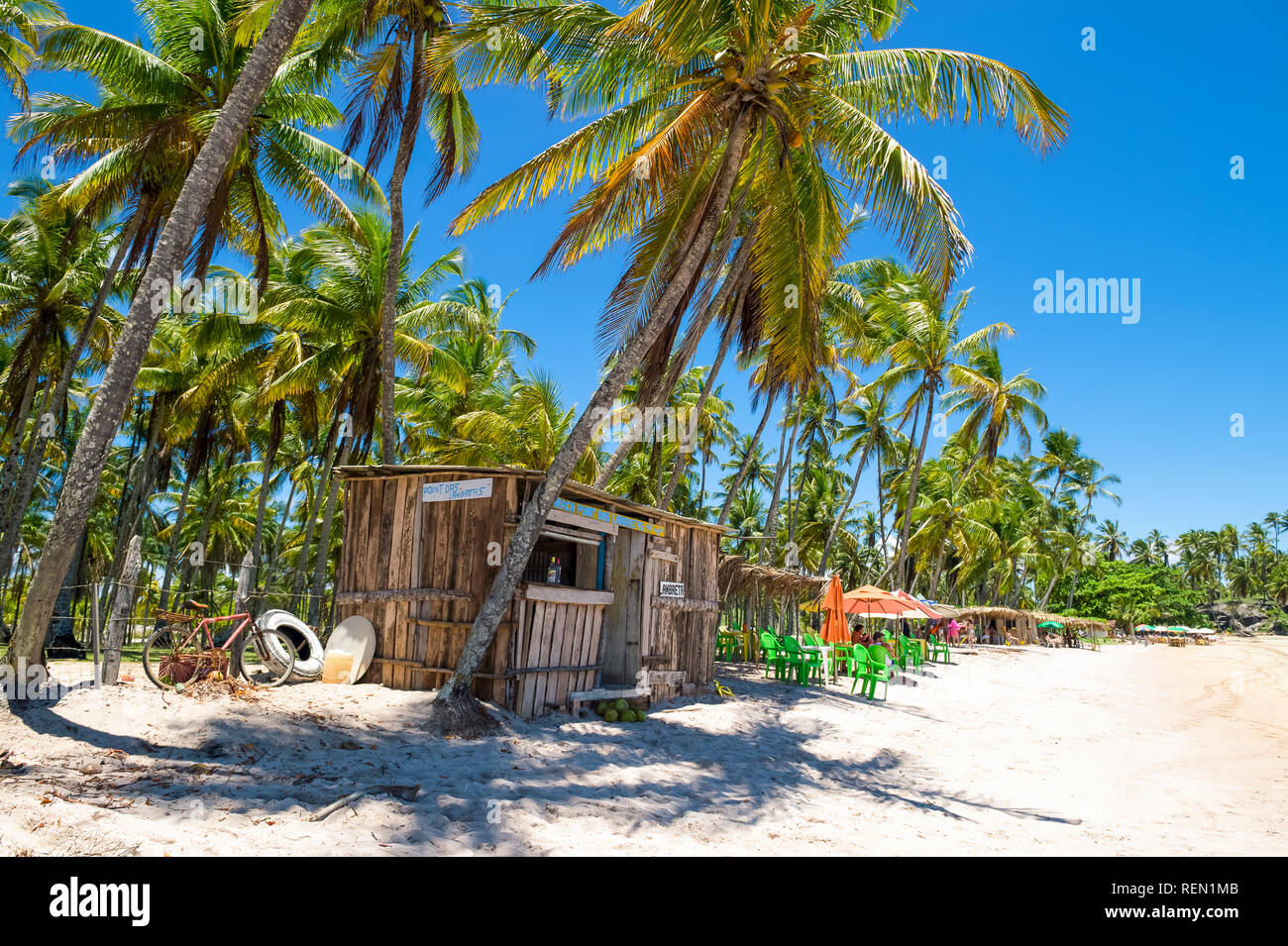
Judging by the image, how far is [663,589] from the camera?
1232 centimetres

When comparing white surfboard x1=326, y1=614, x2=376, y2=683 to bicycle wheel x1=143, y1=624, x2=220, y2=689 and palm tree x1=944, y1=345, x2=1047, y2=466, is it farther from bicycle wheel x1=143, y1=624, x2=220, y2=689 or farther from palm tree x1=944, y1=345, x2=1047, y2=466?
palm tree x1=944, y1=345, x2=1047, y2=466

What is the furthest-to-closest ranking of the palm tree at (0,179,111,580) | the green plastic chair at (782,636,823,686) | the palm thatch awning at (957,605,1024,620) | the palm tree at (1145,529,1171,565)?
the palm tree at (1145,529,1171,565) → the palm thatch awning at (957,605,1024,620) → the palm tree at (0,179,111,580) → the green plastic chair at (782,636,823,686)

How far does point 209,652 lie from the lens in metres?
8.81

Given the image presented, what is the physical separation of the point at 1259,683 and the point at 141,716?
104 ft

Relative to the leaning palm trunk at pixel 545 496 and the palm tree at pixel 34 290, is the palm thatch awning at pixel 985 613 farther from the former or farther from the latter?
the palm tree at pixel 34 290

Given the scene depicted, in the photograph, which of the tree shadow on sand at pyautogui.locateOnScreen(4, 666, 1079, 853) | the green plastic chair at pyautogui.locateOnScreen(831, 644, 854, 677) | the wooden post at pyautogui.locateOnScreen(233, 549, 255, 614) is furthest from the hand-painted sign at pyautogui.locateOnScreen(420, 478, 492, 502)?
the green plastic chair at pyautogui.locateOnScreen(831, 644, 854, 677)

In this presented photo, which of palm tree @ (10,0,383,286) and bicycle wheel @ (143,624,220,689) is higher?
palm tree @ (10,0,383,286)

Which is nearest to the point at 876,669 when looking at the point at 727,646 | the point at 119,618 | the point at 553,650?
the point at 727,646

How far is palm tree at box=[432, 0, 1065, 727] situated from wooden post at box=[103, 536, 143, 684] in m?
3.45

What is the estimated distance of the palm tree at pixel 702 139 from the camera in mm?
9211

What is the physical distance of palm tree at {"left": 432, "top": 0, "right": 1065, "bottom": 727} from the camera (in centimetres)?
921

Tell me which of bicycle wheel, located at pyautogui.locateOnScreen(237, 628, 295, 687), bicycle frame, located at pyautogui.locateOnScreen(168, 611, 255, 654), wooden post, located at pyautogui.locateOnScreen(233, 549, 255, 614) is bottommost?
bicycle wheel, located at pyautogui.locateOnScreen(237, 628, 295, 687)

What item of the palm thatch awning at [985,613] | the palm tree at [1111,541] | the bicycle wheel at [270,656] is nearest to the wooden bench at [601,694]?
the bicycle wheel at [270,656]
